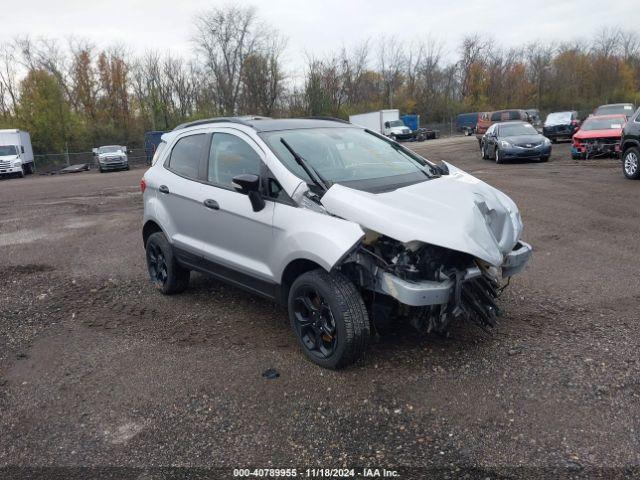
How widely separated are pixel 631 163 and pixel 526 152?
624 centimetres

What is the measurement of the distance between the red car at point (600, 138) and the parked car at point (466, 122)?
42.3 metres

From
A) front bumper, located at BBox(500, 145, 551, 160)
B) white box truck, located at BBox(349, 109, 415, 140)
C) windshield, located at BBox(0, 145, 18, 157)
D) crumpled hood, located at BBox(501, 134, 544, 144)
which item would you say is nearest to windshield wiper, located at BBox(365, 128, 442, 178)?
front bumper, located at BBox(500, 145, 551, 160)

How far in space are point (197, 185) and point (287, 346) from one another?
5.81ft

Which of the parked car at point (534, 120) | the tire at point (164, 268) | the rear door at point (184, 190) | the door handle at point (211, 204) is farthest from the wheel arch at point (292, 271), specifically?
the parked car at point (534, 120)

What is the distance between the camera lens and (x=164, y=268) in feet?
18.9

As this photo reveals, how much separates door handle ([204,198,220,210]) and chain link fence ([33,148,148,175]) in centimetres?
3948

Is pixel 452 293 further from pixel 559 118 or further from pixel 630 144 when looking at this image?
pixel 559 118

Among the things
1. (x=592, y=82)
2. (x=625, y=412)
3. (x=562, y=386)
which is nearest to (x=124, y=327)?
(x=562, y=386)

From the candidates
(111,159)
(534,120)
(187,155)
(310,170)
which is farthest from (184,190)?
(534,120)

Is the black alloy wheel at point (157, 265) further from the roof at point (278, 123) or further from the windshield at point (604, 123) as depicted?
the windshield at point (604, 123)

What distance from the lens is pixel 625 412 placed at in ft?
10.4

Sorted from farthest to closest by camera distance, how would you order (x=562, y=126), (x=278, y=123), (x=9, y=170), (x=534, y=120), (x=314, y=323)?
(x=534, y=120), (x=9, y=170), (x=562, y=126), (x=278, y=123), (x=314, y=323)

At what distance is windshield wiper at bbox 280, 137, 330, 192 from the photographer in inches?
158

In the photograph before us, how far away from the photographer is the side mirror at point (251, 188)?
406 cm
